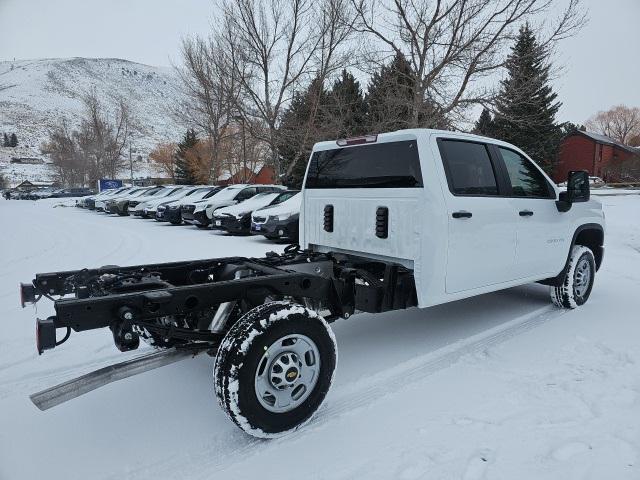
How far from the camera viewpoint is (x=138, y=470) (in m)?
2.55

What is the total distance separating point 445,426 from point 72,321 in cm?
230

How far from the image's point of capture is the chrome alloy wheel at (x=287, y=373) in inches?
110

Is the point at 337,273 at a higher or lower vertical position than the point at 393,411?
higher

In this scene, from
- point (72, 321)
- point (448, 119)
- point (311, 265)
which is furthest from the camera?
point (448, 119)

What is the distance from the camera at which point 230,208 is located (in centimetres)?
1392

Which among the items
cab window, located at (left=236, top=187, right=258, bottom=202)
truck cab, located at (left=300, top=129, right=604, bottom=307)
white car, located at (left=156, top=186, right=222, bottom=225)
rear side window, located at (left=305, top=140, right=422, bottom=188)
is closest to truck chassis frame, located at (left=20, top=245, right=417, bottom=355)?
truck cab, located at (left=300, top=129, right=604, bottom=307)

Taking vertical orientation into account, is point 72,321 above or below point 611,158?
below

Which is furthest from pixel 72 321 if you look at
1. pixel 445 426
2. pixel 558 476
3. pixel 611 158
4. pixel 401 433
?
pixel 611 158

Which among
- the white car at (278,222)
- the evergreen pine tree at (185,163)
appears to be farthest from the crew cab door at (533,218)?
the evergreen pine tree at (185,163)

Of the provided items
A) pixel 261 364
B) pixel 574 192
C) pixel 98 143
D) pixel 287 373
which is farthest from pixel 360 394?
pixel 98 143

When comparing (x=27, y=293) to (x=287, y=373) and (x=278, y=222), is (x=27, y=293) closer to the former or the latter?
(x=287, y=373)

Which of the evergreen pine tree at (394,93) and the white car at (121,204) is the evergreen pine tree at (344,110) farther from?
the white car at (121,204)

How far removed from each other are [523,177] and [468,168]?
937mm

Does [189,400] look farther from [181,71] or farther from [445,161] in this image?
[181,71]
